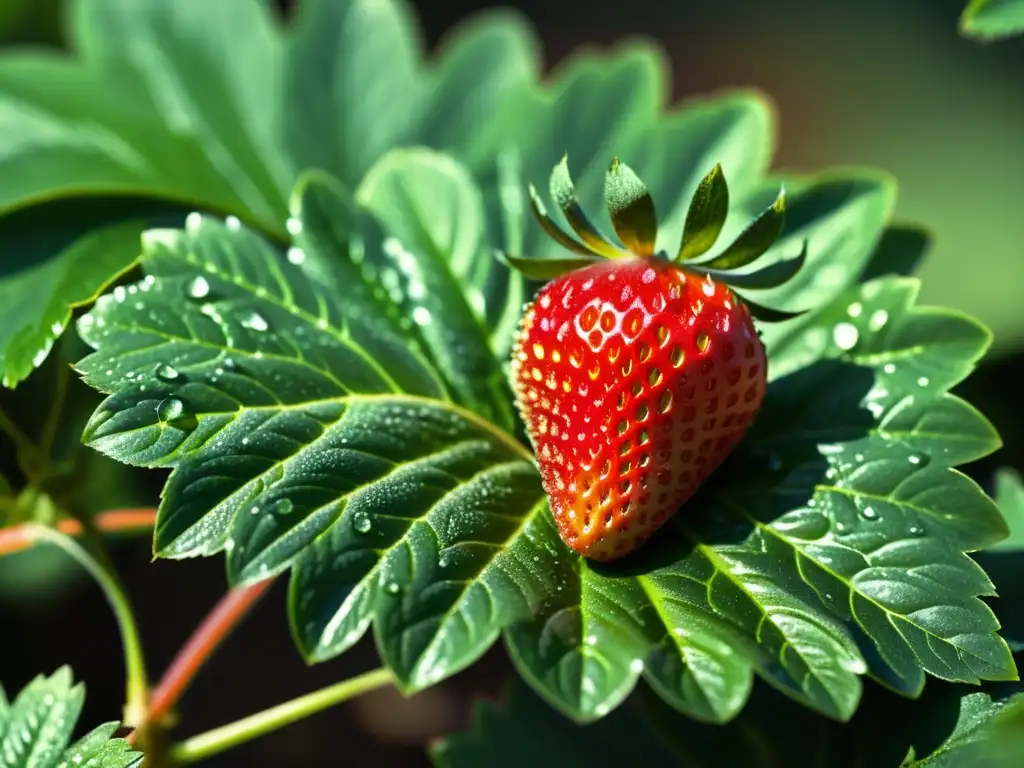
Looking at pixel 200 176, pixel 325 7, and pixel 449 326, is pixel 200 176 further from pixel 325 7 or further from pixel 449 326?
pixel 449 326

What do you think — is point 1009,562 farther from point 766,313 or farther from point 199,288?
point 199,288

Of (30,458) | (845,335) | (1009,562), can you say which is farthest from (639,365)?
(30,458)

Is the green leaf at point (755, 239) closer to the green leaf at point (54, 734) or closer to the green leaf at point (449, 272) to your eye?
the green leaf at point (449, 272)

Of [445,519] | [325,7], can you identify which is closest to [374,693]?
[325,7]

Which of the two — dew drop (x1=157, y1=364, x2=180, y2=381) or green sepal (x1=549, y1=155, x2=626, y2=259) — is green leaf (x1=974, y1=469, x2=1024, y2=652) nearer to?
green sepal (x1=549, y1=155, x2=626, y2=259)

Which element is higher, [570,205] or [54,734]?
[570,205]

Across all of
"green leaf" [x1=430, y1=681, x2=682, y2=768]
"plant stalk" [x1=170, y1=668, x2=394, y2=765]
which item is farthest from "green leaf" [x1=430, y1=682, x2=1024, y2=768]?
"plant stalk" [x1=170, y1=668, x2=394, y2=765]
